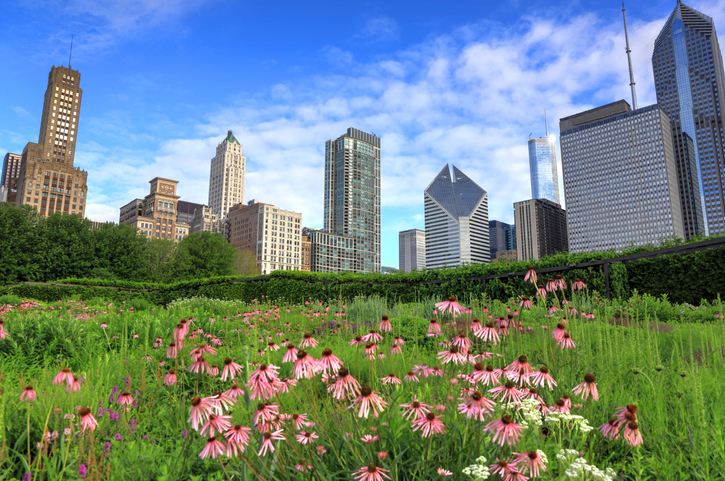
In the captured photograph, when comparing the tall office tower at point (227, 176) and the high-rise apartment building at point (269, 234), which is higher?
the tall office tower at point (227, 176)

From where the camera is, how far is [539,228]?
170m

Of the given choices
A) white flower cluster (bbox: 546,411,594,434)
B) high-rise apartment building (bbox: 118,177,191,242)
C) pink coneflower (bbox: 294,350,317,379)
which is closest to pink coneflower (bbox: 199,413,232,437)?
pink coneflower (bbox: 294,350,317,379)

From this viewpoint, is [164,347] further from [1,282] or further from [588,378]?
[1,282]

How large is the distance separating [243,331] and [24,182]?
12027 centimetres

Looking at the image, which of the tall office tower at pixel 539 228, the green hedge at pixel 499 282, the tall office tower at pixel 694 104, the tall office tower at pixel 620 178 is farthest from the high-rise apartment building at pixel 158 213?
the tall office tower at pixel 694 104

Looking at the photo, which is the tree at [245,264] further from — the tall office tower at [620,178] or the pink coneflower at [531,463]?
the tall office tower at [620,178]

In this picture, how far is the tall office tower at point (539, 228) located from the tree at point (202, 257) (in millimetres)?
148997

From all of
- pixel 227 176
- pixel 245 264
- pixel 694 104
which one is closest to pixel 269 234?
pixel 227 176

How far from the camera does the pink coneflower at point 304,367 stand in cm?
124

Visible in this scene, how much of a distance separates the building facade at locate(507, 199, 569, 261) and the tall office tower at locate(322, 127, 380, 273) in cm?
6532

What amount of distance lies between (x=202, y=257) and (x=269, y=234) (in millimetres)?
82857

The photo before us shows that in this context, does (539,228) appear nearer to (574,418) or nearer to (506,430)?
(574,418)

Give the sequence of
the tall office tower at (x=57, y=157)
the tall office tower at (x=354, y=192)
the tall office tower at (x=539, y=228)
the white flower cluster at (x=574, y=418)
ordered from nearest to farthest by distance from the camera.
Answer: the white flower cluster at (x=574, y=418) < the tall office tower at (x=57, y=157) < the tall office tower at (x=539, y=228) < the tall office tower at (x=354, y=192)

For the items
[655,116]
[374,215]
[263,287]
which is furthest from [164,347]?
[374,215]
